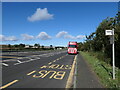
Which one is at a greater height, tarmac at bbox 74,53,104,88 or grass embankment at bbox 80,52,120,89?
grass embankment at bbox 80,52,120,89

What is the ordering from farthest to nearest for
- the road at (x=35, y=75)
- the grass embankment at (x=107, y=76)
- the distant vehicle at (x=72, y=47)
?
the distant vehicle at (x=72, y=47), the road at (x=35, y=75), the grass embankment at (x=107, y=76)

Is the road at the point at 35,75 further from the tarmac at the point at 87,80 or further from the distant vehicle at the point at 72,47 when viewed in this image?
the distant vehicle at the point at 72,47

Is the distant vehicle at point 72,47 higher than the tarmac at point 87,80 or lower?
higher

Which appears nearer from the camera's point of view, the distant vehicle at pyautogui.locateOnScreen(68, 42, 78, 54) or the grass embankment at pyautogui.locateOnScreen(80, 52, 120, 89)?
the grass embankment at pyautogui.locateOnScreen(80, 52, 120, 89)

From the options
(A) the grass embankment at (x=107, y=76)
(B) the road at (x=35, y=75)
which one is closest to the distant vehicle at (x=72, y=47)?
(B) the road at (x=35, y=75)

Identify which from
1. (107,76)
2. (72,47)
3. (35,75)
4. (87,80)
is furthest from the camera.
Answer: (72,47)

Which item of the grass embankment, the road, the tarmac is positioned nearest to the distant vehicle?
the road

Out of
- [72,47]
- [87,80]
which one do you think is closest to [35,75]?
[87,80]

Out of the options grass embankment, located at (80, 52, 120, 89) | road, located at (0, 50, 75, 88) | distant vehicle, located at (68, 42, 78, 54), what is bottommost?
road, located at (0, 50, 75, 88)

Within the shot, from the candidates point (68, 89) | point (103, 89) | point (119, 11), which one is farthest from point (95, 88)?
point (119, 11)

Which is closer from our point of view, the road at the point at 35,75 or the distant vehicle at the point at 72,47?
the road at the point at 35,75

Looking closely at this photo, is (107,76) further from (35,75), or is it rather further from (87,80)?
(35,75)

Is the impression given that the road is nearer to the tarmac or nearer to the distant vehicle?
the tarmac

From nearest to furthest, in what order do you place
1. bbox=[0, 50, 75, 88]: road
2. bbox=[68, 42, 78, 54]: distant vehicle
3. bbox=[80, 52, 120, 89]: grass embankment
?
bbox=[80, 52, 120, 89]: grass embankment < bbox=[0, 50, 75, 88]: road < bbox=[68, 42, 78, 54]: distant vehicle
